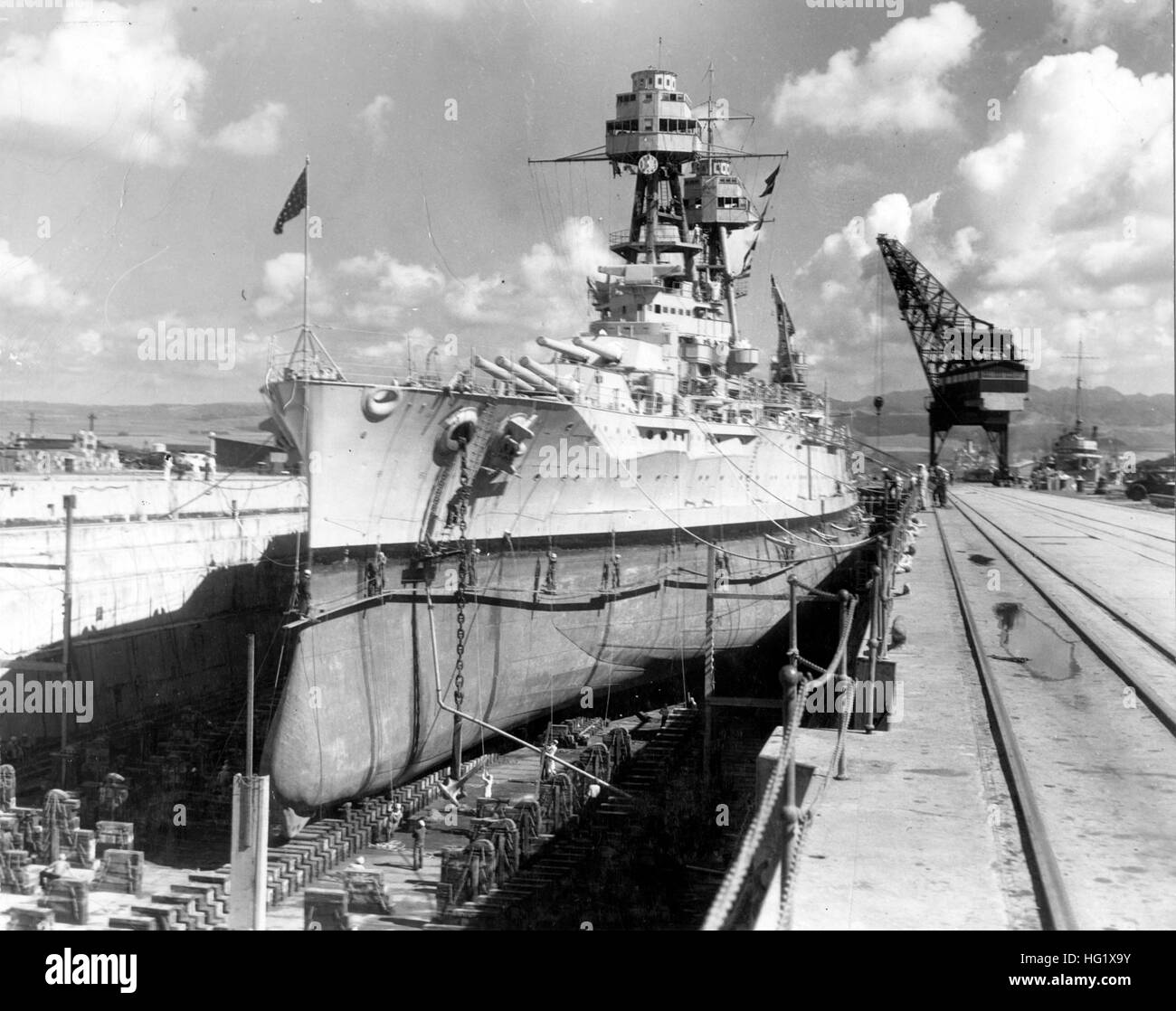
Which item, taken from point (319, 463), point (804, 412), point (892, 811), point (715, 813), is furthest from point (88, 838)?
point (804, 412)

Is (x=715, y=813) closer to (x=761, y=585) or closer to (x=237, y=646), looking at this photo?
(x=761, y=585)

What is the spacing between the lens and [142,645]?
55.4 feet

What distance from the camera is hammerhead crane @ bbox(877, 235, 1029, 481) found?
27406 millimetres

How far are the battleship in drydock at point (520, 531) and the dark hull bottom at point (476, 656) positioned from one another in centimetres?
3

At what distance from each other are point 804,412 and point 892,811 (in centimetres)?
1852

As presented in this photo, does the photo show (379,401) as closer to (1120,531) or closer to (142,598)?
(142,598)

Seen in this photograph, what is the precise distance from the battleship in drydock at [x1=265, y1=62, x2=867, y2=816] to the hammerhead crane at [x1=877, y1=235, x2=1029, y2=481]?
9174mm

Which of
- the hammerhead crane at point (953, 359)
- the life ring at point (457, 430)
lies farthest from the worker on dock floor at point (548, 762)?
the hammerhead crane at point (953, 359)

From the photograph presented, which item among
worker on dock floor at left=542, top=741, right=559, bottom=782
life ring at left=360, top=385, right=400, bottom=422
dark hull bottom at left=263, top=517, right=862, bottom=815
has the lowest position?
worker on dock floor at left=542, top=741, right=559, bottom=782

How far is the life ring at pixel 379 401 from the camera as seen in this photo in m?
12.1

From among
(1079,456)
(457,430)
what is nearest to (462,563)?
(457,430)

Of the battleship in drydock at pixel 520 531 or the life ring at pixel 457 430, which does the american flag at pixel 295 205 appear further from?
the life ring at pixel 457 430

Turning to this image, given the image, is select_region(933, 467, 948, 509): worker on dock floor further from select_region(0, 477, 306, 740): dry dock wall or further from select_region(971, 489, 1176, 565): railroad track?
select_region(0, 477, 306, 740): dry dock wall

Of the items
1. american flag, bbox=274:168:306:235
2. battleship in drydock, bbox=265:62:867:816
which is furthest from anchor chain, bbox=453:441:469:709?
american flag, bbox=274:168:306:235
